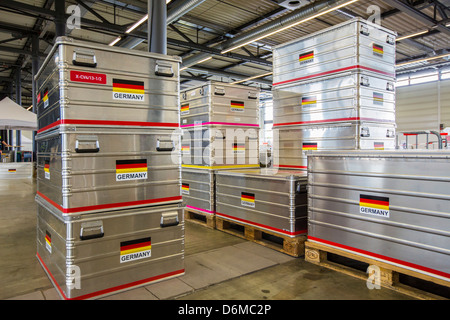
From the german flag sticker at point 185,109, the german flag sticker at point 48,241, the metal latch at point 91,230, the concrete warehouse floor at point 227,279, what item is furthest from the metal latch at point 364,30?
the german flag sticker at point 48,241

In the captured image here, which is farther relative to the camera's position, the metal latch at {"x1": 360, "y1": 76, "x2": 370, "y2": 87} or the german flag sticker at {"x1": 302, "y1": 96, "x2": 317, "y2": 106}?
the german flag sticker at {"x1": 302, "y1": 96, "x2": 317, "y2": 106}

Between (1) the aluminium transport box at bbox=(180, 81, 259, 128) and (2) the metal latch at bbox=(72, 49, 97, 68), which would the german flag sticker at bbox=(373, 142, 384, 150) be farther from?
(2) the metal latch at bbox=(72, 49, 97, 68)

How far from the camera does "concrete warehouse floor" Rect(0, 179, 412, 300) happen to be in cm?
285

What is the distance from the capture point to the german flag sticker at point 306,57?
188 inches

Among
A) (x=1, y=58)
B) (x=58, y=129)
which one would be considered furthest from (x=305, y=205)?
(x=1, y=58)

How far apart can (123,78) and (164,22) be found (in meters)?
3.12

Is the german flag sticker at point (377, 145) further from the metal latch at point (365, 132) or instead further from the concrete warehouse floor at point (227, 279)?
the concrete warehouse floor at point (227, 279)

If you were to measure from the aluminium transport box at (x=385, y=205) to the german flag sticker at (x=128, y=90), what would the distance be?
7.06ft

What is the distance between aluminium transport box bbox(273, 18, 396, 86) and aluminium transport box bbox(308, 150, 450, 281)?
5.49ft

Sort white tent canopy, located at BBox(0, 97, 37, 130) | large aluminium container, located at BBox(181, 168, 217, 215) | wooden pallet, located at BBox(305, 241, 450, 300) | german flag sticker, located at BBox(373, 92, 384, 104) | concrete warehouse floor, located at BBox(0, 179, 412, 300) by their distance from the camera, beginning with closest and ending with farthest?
1. wooden pallet, located at BBox(305, 241, 450, 300)
2. concrete warehouse floor, located at BBox(0, 179, 412, 300)
3. german flag sticker, located at BBox(373, 92, 384, 104)
4. large aluminium container, located at BBox(181, 168, 217, 215)
5. white tent canopy, located at BBox(0, 97, 37, 130)

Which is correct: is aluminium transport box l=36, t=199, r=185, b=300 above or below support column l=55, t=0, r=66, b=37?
below

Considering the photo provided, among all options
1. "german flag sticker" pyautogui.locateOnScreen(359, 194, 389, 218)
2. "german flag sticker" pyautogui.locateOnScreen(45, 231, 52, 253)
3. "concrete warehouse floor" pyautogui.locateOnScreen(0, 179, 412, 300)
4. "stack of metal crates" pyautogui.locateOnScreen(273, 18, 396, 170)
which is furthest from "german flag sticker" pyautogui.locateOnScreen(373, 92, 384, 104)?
"german flag sticker" pyautogui.locateOnScreen(45, 231, 52, 253)

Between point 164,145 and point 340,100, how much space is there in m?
2.79

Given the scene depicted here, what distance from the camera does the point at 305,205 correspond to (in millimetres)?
4113
